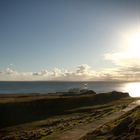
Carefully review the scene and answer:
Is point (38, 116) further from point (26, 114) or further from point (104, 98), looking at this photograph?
point (104, 98)

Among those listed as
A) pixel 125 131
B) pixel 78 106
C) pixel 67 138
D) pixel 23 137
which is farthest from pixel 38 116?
pixel 125 131

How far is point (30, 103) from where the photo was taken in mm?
62375

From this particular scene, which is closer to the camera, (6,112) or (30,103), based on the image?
(6,112)

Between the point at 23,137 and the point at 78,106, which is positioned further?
the point at 78,106

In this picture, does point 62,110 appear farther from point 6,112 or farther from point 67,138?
point 67,138

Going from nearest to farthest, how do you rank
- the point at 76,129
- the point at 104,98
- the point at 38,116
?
1. the point at 76,129
2. the point at 38,116
3. the point at 104,98

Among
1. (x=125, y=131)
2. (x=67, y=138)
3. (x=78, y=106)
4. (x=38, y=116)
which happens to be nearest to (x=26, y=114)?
(x=38, y=116)

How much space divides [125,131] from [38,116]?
34.9 meters

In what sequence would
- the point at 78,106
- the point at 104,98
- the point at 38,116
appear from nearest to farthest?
the point at 38,116 → the point at 78,106 → the point at 104,98

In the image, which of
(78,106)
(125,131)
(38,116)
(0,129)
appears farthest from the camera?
(78,106)

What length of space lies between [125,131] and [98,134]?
3.40m

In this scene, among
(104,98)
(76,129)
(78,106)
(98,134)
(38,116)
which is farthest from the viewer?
(104,98)

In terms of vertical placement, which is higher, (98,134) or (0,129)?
(98,134)

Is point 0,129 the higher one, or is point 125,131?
point 125,131
